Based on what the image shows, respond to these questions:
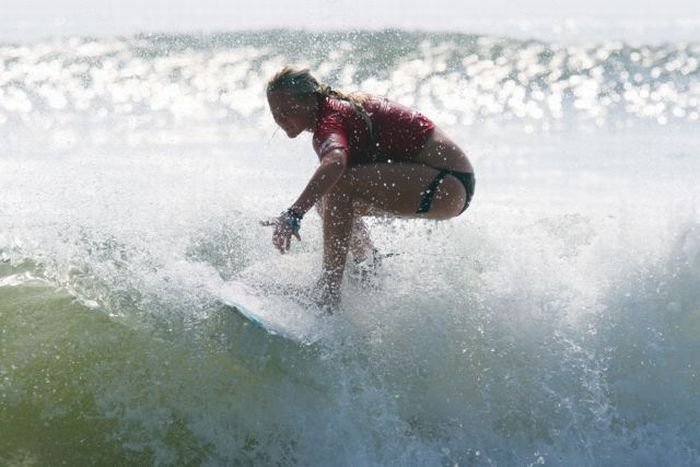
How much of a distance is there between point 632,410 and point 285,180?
17.4 feet

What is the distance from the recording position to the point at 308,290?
225 inches

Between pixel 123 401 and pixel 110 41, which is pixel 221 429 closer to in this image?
pixel 123 401

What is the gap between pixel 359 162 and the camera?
217 inches

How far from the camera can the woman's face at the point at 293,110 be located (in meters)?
5.26

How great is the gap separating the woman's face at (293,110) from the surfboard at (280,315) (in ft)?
3.55

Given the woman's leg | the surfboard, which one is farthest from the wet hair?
the surfboard

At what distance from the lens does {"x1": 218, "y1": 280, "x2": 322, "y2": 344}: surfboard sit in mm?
5602

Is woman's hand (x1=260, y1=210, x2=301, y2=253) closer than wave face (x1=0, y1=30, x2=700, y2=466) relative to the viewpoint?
Yes

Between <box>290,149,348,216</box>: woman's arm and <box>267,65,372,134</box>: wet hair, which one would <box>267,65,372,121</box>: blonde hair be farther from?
<box>290,149,348,216</box>: woman's arm

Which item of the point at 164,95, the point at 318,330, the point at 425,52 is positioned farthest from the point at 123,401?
the point at 425,52

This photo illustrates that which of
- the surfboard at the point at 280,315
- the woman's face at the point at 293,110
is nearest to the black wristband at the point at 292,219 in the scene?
the woman's face at the point at 293,110

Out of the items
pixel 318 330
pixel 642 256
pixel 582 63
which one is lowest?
pixel 318 330

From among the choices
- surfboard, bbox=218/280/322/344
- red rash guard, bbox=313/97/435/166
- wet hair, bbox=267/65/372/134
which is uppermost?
wet hair, bbox=267/65/372/134

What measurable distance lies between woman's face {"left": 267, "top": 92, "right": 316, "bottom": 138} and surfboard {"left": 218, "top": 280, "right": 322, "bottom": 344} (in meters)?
1.08
